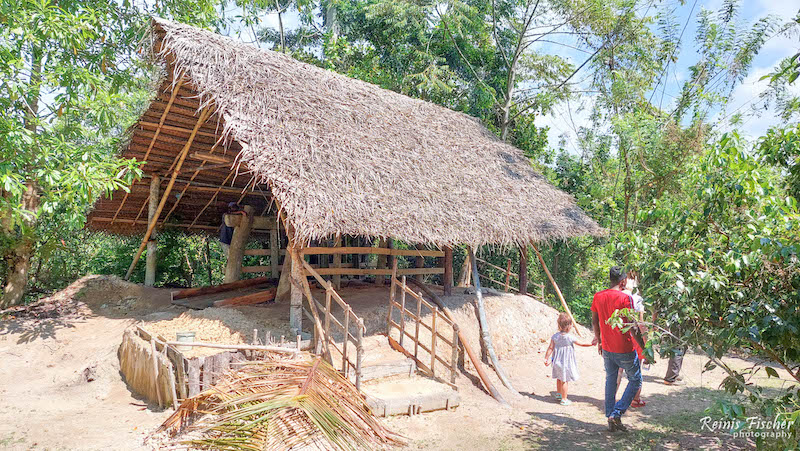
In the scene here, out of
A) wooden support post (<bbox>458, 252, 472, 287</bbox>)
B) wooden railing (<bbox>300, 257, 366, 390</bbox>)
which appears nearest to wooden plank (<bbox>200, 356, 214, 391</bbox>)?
wooden railing (<bbox>300, 257, 366, 390</bbox>)

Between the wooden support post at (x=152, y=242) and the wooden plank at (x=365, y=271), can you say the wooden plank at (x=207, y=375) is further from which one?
the wooden support post at (x=152, y=242)

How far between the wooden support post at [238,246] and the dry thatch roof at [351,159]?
2.44 m

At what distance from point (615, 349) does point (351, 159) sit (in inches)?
166

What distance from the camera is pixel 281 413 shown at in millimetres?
4078

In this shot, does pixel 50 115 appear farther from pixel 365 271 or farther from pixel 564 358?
pixel 564 358

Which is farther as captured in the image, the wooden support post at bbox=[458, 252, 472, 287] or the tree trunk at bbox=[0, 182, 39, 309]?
the wooden support post at bbox=[458, 252, 472, 287]

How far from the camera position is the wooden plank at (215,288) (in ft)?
28.4

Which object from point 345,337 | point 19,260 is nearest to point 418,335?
point 345,337

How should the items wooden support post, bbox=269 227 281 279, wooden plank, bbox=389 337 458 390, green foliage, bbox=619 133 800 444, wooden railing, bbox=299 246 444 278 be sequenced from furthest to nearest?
wooden support post, bbox=269 227 281 279, wooden railing, bbox=299 246 444 278, wooden plank, bbox=389 337 458 390, green foliage, bbox=619 133 800 444

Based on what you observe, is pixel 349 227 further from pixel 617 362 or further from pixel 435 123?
pixel 435 123

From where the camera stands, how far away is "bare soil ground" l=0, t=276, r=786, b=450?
4766 mm

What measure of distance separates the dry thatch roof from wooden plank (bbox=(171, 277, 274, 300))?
114 inches

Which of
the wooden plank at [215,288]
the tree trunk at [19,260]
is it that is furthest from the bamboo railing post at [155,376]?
the tree trunk at [19,260]

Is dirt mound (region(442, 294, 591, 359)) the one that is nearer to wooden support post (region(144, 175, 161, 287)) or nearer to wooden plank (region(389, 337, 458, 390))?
wooden plank (region(389, 337, 458, 390))
